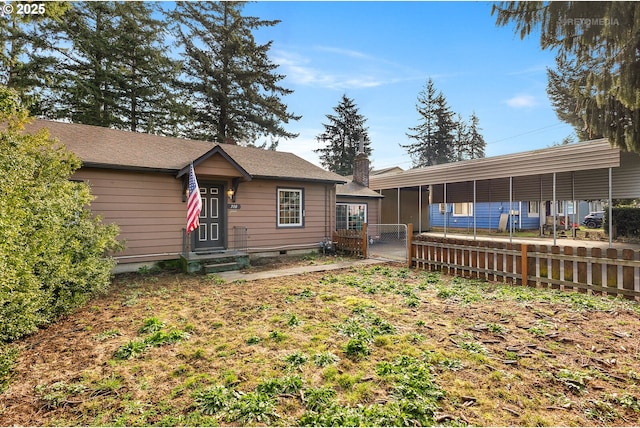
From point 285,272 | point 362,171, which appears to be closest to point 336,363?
point 285,272

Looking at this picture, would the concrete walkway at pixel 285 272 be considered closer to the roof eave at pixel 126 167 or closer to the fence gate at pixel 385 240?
the fence gate at pixel 385 240

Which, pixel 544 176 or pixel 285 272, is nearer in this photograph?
pixel 285 272

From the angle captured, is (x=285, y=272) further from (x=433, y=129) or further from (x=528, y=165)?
(x=433, y=129)

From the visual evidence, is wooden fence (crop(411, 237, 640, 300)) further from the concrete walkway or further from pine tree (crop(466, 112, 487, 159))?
pine tree (crop(466, 112, 487, 159))

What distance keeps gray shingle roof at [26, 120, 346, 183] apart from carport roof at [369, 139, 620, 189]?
22.0 feet

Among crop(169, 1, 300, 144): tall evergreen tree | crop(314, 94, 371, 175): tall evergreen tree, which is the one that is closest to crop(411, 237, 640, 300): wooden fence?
crop(169, 1, 300, 144): tall evergreen tree

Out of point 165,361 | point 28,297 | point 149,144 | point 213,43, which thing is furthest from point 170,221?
point 213,43

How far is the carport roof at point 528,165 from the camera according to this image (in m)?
10.8

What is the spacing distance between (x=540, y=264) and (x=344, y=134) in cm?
3369

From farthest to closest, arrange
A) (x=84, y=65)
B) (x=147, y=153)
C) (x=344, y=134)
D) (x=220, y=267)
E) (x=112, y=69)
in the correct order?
(x=344, y=134) → (x=112, y=69) → (x=84, y=65) → (x=147, y=153) → (x=220, y=267)

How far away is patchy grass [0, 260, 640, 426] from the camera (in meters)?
2.44

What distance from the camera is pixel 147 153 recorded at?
9.51 m

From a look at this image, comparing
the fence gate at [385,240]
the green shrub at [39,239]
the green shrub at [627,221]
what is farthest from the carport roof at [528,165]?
the green shrub at [39,239]

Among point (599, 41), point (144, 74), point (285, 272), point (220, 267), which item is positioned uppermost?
point (144, 74)
